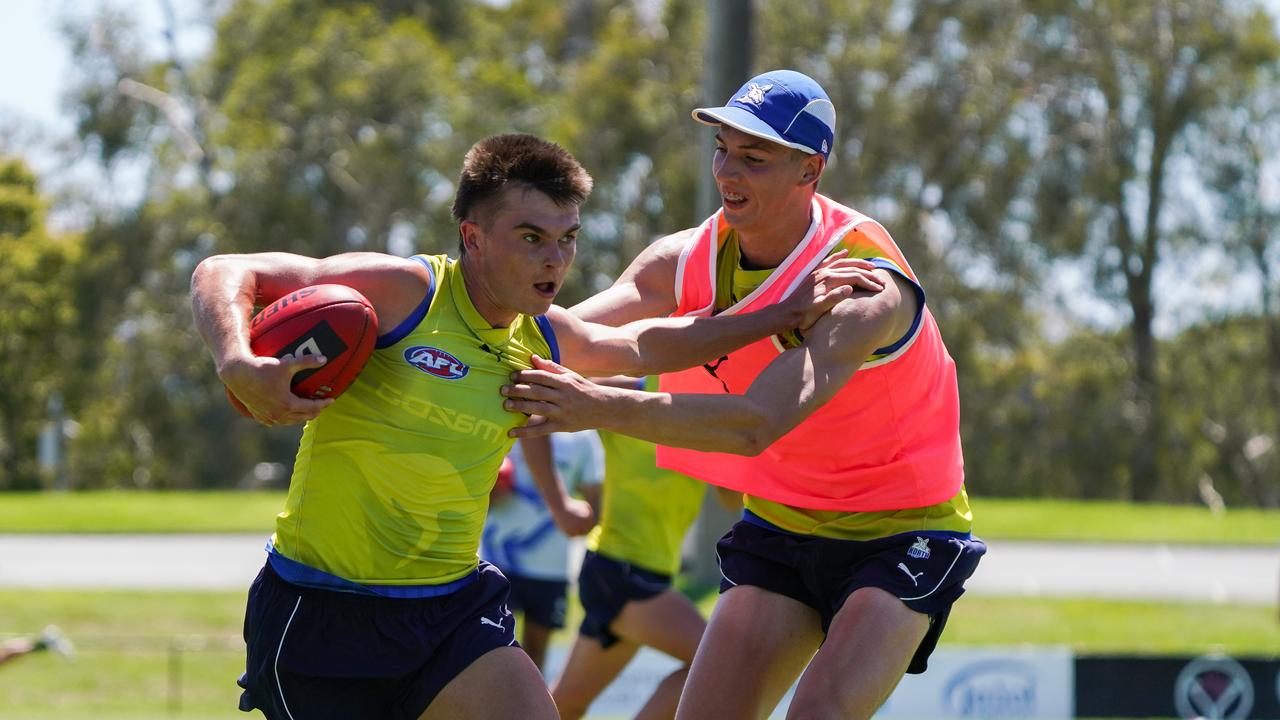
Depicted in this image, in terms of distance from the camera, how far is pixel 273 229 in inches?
1312

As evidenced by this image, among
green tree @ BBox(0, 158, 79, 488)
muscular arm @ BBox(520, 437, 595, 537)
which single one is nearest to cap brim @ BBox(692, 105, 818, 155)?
muscular arm @ BBox(520, 437, 595, 537)

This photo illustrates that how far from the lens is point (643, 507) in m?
7.49

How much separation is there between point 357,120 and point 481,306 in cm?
2885

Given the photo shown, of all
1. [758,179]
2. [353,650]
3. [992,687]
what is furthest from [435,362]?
[992,687]

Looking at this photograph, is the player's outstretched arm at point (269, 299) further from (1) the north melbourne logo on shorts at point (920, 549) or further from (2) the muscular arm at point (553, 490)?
(2) the muscular arm at point (553, 490)

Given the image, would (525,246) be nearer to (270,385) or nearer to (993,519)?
(270,385)

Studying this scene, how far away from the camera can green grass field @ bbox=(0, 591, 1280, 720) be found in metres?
11.4

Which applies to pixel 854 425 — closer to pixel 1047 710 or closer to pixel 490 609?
pixel 490 609

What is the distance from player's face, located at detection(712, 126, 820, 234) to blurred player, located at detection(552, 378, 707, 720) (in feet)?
8.24

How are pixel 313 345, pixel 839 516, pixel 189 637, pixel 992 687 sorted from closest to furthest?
pixel 313 345 < pixel 839 516 < pixel 992 687 < pixel 189 637

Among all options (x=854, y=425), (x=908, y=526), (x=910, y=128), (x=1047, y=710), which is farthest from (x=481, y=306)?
(x=910, y=128)

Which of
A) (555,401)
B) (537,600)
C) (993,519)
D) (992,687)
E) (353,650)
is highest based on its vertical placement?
(555,401)

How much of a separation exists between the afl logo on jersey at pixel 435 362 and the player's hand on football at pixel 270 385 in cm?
→ 38

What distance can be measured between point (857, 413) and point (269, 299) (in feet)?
5.95
